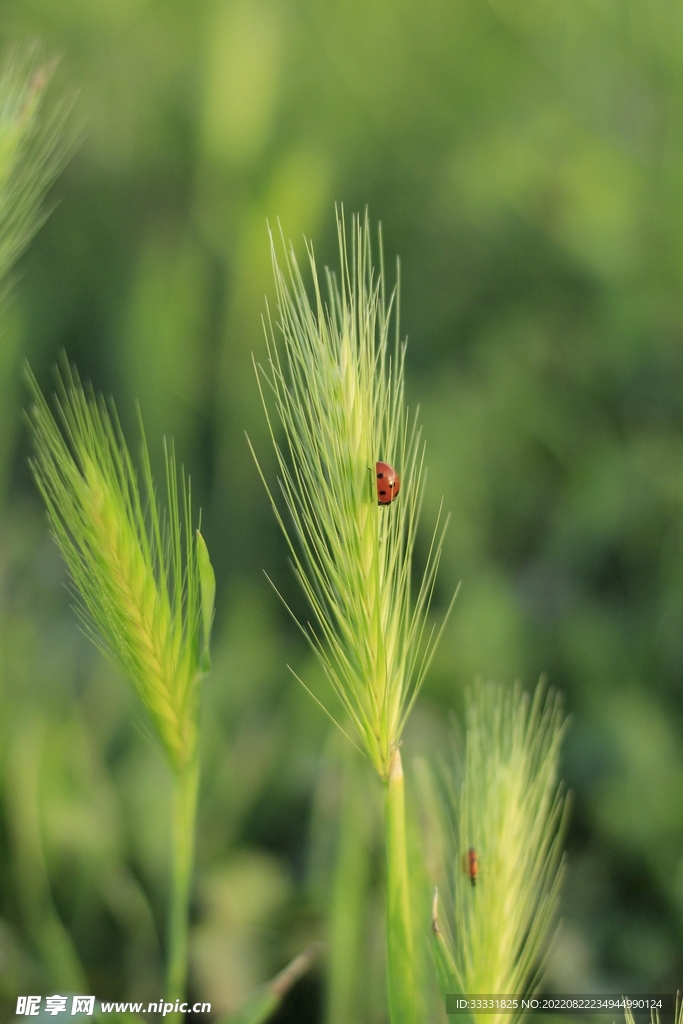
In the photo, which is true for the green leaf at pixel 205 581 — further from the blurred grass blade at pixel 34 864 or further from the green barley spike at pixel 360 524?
the blurred grass blade at pixel 34 864

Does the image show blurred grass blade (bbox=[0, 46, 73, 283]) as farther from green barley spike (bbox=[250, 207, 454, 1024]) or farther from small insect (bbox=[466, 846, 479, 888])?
small insect (bbox=[466, 846, 479, 888])

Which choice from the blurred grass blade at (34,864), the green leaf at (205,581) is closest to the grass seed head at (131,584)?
the green leaf at (205,581)

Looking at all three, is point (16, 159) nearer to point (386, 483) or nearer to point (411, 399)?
point (386, 483)

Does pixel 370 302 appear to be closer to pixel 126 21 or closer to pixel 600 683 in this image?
pixel 600 683

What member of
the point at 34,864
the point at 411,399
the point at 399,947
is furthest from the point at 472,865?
the point at 411,399

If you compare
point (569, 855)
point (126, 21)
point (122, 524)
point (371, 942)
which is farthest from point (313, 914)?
point (126, 21)
